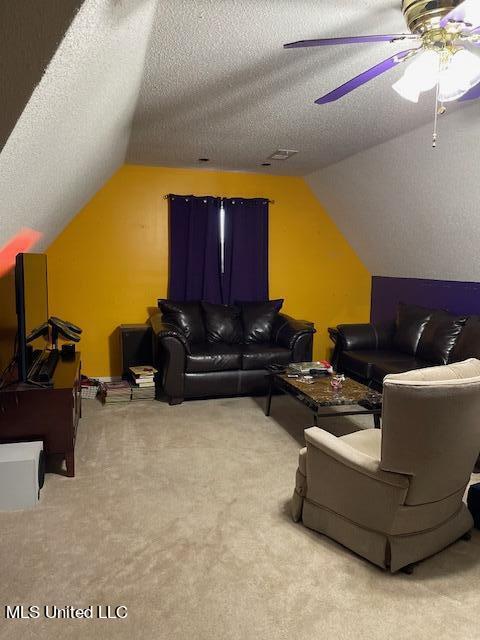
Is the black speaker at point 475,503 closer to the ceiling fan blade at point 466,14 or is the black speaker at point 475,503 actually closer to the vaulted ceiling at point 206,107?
the ceiling fan blade at point 466,14

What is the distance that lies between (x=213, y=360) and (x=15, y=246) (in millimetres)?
2065

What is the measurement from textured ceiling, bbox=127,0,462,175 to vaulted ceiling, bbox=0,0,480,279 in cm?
1

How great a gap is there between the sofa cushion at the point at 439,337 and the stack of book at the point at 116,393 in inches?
116

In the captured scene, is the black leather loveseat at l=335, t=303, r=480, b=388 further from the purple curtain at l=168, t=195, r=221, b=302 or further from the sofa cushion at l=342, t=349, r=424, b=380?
the purple curtain at l=168, t=195, r=221, b=302

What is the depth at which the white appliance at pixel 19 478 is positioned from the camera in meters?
2.69

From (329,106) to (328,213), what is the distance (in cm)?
287

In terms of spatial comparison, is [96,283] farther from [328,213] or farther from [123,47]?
[123,47]

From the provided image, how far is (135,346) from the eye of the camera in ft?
17.1

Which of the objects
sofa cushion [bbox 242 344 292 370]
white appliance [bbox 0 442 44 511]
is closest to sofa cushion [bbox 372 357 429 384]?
sofa cushion [bbox 242 344 292 370]

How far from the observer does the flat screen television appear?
9.66ft

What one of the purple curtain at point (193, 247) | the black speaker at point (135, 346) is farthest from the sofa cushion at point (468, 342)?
the black speaker at point (135, 346)

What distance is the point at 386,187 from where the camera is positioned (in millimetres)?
4918

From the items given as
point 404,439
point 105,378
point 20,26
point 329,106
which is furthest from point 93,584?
point 105,378

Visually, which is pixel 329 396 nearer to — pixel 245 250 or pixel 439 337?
pixel 439 337
